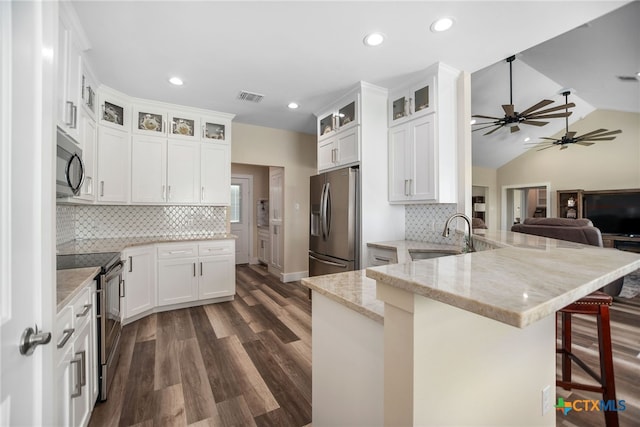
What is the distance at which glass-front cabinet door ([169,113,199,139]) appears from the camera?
11.8 feet

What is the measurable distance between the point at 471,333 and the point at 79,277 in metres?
1.89

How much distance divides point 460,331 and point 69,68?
293 centimetres

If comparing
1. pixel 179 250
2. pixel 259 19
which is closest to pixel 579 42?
pixel 259 19

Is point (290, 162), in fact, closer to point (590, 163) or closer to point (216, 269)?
point (216, 269)

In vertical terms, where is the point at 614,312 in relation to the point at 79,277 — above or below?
below

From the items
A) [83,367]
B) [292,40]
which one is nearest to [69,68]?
[292,40]

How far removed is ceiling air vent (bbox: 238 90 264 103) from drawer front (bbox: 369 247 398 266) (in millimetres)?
2307

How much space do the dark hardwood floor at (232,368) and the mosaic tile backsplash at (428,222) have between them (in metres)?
1.48

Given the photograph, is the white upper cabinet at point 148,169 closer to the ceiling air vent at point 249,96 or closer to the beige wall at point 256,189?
the ceiling air vent at point 249,96

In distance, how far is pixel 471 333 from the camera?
0.95 meters

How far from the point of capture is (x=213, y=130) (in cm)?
390

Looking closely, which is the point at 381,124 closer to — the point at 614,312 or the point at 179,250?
the point at 179,250

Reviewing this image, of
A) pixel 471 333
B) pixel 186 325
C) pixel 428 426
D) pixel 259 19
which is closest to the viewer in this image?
pixel 428 426

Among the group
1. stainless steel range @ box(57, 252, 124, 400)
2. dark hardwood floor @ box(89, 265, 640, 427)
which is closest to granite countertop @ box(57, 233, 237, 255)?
stainless steel range @ box(57, 252, 124, 400)
